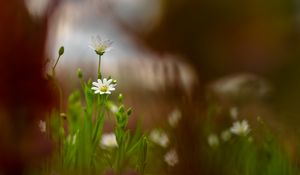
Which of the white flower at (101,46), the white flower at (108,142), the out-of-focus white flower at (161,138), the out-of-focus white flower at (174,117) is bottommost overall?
the white flower at (108,142)

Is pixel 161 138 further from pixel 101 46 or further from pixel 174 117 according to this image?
pixel 101 46

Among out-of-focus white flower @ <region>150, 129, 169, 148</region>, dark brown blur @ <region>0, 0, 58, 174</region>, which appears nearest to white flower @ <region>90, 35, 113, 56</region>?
out-of-focus white flower @ <region>150, 129, 169, 148</region>

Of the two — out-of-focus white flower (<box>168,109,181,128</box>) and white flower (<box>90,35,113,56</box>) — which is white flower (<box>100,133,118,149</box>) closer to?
white flower (<box>90,35,113,56</box>)

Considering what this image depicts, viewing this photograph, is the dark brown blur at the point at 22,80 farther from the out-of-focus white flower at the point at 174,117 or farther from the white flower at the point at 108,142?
the white flower at the point at 108,142

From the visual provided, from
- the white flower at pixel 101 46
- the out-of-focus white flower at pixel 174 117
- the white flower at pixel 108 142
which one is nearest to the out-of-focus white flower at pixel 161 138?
the out-of-focus white flower at pixel 174 117

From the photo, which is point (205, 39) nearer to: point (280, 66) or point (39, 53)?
point (39, 53)

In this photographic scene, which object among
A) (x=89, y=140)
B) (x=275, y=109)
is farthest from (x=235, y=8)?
(x=275, y=109)
